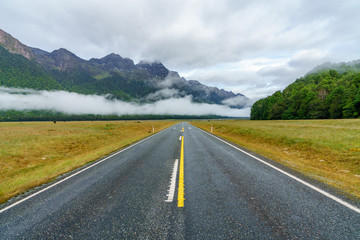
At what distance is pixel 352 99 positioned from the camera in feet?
156

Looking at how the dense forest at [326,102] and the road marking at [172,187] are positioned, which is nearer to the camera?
the road marking at [172,187]

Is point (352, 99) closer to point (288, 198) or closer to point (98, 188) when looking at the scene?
point (288, 198)

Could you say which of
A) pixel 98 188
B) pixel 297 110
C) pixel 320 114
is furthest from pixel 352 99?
pixel 98 188

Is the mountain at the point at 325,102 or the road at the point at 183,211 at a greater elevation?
the mountain at the point at 325,102

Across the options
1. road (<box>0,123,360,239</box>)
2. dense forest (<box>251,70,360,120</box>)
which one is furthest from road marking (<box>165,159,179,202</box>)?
dense forest (<box>251,70,360,120</box>)

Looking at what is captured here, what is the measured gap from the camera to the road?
2.93 m

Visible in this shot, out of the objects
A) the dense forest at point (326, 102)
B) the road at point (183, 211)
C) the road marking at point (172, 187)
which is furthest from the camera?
the dense forest at point (326, 102)

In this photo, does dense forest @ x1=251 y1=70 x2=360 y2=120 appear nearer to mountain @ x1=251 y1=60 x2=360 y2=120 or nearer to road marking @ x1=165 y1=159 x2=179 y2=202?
mountain @ x1=251 y1=60 x2=360 y2=120

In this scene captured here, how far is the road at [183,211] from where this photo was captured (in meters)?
2.93

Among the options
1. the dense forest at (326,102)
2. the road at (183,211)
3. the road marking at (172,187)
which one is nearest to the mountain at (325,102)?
the dense forest at (326,102)

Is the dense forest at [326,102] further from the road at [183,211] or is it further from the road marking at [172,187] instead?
the road marking at [172,187]

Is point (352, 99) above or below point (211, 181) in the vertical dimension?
above

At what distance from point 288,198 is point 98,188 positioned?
5876 millimetres

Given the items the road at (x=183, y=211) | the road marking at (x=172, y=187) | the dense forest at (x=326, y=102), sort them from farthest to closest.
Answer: the dense forest at (x=326, y=102) → the road marking at (x=172, y=187) → the road at (x=183, y=211)
